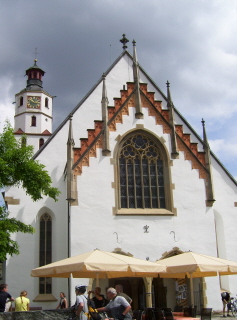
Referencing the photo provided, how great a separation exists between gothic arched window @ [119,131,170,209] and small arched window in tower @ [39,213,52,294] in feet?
13.5

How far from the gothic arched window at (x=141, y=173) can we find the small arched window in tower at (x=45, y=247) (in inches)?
163

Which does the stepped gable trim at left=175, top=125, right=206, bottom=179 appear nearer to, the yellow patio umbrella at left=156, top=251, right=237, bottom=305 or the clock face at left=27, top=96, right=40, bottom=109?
the yellow patio umbrella at left=156, top=251, right=237, bottom=305

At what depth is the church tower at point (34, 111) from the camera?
48166mm

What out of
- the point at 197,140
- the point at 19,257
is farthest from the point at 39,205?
the point at 197,140

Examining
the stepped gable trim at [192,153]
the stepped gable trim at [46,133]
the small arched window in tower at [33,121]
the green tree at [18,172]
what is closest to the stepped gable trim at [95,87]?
the stepped gable trim at [192,153]

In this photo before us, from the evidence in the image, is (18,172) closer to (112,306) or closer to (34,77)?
(112,306)

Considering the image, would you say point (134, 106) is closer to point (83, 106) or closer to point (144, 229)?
point (83, 106)

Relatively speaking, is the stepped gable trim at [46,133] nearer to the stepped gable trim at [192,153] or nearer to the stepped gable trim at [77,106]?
the stepped gable trim at [77,106]

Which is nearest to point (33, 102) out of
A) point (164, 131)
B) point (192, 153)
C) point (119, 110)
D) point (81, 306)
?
point (119, 110)

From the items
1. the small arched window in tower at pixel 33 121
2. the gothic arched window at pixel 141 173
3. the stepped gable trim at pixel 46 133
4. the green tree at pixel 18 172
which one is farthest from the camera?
the small arched window in tower at pixel 33 121

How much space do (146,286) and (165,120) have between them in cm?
907

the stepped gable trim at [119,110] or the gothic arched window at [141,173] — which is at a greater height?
the stepped gable trim at [119,110]

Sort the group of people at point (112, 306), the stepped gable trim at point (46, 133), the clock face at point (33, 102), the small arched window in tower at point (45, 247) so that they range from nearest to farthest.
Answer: the group of people at point (112, 306) < the small arched window in tower at point (45, 247) < the stepped gable trim at point (46, 133) < the clock face at point (33, 102)

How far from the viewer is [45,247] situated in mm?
21484
